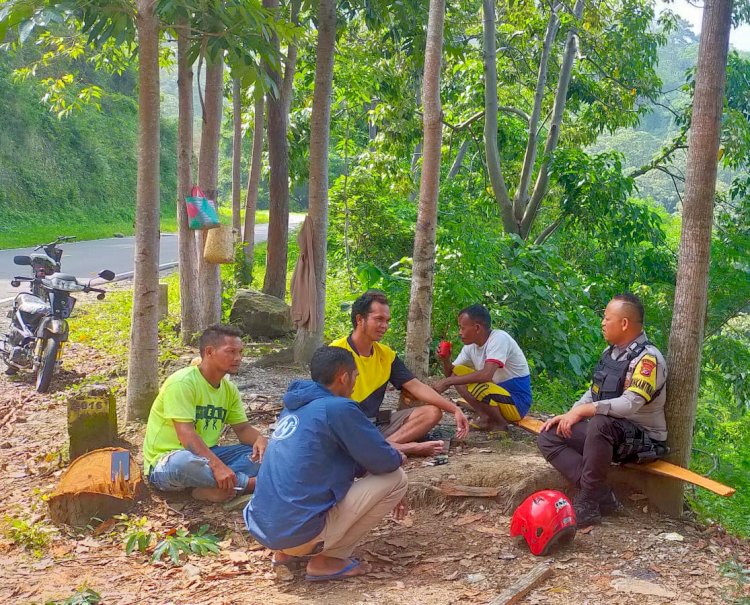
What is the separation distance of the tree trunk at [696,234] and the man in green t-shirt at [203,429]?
2.66m

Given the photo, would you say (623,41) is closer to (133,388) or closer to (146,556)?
(133,388)

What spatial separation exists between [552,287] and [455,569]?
617 cm

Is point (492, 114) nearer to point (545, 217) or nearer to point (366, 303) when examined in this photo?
point (545, 217)

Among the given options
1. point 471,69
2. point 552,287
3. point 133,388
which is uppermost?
point 471,69

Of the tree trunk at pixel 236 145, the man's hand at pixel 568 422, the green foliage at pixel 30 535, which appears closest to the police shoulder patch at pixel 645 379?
the man's hand at pixel 568 422

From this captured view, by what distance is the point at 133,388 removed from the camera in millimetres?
6918

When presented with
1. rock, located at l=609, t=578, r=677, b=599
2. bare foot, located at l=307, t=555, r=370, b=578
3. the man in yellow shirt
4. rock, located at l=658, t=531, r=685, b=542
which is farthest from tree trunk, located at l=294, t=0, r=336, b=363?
rock, located at l=609, t=578, r=677, b=599

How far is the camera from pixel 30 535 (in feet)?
16.6

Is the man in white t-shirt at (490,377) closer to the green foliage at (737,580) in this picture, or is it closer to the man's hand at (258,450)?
the man's hand at (258,450)

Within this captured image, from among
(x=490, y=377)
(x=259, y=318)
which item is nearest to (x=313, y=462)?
(x=490, y=377)

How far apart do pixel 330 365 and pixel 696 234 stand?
8.14 feet

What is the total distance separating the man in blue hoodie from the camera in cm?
416

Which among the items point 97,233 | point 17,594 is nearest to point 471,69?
point 17,594

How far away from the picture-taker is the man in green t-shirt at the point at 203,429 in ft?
17.1
